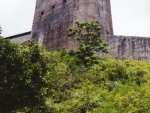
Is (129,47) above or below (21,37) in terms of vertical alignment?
below

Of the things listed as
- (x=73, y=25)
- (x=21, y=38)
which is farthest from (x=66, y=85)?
(x=21, y=38)

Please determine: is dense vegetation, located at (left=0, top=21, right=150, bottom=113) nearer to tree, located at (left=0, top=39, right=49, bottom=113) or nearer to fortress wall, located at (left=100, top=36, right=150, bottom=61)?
tree, located at (left=0, top=39, right=49, bottom=113)

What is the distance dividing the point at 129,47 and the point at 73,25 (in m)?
4.98

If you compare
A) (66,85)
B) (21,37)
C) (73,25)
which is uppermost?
(21,37)

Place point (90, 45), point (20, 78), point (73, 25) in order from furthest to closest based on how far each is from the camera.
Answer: point (73, 25), point (90, 45), point (20, 78)

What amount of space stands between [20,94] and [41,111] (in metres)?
1.60

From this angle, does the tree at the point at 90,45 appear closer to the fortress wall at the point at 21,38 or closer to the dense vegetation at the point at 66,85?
the dense vegetation at the point at 66,85

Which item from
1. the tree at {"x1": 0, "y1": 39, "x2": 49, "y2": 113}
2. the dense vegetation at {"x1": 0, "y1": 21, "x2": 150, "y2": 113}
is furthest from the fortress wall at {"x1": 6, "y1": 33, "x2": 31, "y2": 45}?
the tree at {"x1": 0, "y1": 39, "x2": 49, "y2": 113}

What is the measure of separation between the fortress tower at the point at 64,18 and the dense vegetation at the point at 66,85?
8114mm

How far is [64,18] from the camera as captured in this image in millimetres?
27188

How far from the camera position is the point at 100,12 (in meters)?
27.1

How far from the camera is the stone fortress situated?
899 inches

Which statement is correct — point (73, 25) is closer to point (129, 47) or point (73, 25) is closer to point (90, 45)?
point (129, 47)

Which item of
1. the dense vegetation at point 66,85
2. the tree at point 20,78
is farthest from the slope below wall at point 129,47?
the tree at point 20,78
